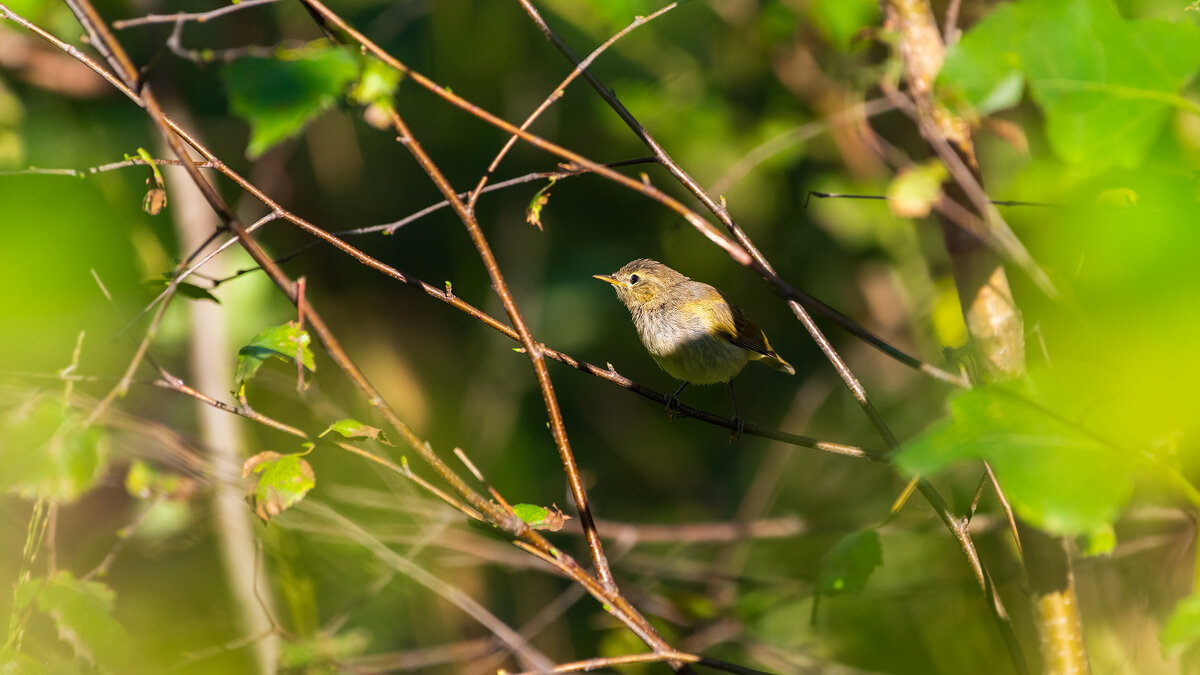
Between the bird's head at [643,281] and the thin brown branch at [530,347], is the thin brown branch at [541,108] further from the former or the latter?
the bird's head at [643,281]

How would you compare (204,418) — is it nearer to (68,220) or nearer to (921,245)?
(68,220)

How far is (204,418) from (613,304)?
287 cm

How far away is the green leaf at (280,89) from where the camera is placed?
1.31 m


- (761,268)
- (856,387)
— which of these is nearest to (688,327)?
(856,387)

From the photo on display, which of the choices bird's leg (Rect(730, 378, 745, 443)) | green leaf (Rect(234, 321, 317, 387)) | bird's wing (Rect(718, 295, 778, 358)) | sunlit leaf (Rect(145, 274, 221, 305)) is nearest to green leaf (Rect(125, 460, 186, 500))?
sunlit leaf (Rect(145, 274, 221, 305))

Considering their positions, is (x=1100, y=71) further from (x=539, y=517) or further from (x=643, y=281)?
(x=643, y=281)

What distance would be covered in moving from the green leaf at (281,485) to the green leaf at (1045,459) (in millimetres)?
1172

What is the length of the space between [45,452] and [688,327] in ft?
7.43

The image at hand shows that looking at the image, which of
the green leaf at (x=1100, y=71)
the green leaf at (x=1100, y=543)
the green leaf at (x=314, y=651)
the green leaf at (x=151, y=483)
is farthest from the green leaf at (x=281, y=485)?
the green leaf at (x=1100, y=543)

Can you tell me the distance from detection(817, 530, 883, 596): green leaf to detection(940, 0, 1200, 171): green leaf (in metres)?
1.11

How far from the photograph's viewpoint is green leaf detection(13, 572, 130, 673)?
225 cm

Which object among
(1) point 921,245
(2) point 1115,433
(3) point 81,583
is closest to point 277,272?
(2) point 1115,433

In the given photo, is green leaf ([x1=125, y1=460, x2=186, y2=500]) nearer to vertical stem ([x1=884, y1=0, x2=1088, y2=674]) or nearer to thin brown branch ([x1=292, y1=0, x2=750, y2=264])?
thin brown branch ([x1=292, y1=0, x2=750, y2=264])

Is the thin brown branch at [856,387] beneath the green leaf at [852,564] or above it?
above
